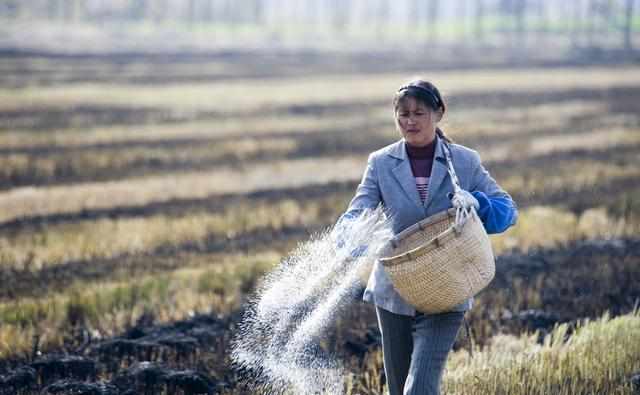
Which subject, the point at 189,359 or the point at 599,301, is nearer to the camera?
the point at 189,359

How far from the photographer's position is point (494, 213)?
3.79 metres

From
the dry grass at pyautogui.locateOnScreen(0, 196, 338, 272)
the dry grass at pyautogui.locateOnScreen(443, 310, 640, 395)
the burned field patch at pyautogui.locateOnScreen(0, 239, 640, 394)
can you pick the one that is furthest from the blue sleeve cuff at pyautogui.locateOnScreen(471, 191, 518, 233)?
the dry grass at pyautogui.locateOnScreen(0, 196, 338, 272)

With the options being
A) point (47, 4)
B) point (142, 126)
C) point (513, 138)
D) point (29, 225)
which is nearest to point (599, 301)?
point (29, 225)

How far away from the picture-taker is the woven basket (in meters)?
3.59

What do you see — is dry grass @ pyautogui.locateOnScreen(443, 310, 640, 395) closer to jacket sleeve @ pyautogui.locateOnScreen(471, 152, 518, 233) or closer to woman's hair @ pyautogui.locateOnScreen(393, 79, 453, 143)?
jacket sleeve @ pyautogui.locateOnScreen(471, 152, 518, 233)

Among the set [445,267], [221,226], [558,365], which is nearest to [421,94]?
[445,267]

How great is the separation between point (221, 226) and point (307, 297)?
6.61 meters

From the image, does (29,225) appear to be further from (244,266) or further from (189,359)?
(189,359)

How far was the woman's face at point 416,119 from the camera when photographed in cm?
378

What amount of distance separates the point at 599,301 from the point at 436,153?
4080mm

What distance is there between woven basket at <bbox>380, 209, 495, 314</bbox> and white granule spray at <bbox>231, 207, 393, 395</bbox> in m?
0.19

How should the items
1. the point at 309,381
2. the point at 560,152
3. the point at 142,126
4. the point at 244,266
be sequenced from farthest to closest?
the point at 142,126
the point at 560,152
the point at 244,266
the point at 309,381

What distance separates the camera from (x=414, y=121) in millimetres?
3801

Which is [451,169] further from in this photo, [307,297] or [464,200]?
[307,297]
